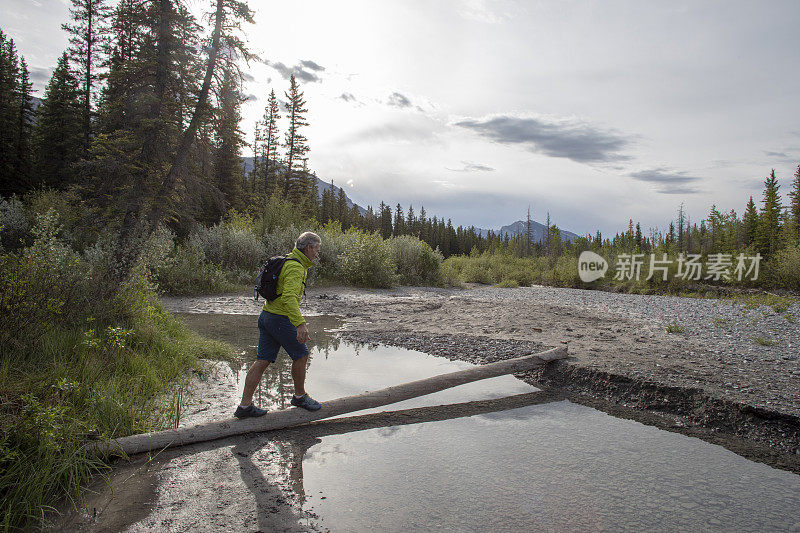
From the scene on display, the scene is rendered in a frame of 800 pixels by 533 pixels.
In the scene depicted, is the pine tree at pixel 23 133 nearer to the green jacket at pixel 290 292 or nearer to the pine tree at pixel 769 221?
the green jacket at pixel 290 292

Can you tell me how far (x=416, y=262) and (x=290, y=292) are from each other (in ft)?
59.0

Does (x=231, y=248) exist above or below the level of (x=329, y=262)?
above

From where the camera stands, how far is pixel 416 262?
72.2 ft

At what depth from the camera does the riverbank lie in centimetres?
459

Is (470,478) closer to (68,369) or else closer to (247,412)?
(247,412)

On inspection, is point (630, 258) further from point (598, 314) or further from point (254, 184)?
point (254, 184)

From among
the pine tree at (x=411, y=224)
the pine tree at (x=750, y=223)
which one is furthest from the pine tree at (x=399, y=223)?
the pine tree at (x=750, y=223)

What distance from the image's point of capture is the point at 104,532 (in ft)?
8.58

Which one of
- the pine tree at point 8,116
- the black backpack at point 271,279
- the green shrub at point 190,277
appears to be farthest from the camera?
the pine tree at point 8,116

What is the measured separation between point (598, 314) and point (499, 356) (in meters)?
5.83

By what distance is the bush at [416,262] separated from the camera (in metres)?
21.8

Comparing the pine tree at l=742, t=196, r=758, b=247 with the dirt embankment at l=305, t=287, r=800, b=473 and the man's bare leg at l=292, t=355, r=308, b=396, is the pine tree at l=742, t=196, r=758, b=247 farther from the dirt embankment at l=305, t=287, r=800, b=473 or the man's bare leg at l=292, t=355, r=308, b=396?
the man's bare leg at l=292, t=355, r=308, b=396

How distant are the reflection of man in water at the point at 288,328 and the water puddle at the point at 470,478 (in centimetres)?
34

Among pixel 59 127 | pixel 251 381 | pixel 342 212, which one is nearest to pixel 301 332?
pixel 251 381
